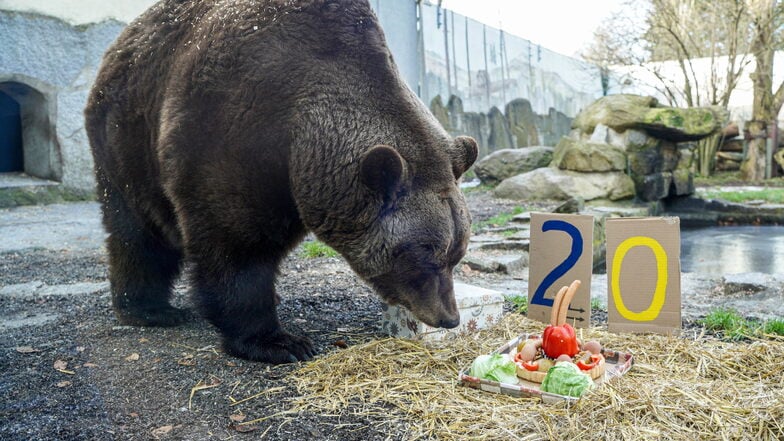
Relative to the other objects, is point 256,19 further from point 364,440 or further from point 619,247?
point 619,247

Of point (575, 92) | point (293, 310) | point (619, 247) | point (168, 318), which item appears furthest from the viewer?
point (575, 92)

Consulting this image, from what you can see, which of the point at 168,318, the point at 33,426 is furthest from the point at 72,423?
the point at 168,318

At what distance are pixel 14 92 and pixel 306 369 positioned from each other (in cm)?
747

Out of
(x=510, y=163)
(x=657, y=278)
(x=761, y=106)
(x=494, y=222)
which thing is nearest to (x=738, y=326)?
(x=657, y=278)

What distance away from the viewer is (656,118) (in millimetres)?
11891

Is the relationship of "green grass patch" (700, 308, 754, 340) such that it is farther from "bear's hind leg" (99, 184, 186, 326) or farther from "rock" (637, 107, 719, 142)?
"rock" (637, 107, 719, 142)

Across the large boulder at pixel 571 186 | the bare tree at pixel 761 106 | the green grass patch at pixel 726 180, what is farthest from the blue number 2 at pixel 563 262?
the bare tree at pixel 761 106

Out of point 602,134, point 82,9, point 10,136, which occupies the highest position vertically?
point 82,9

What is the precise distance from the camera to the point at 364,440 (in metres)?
2.69

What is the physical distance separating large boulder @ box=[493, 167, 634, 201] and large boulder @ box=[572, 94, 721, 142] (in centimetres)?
102

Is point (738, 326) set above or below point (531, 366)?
below

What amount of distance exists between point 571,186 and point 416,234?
29.0ft

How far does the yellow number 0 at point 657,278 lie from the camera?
12.8 ft

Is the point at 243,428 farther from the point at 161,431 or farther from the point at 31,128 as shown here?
the point at 31,128
